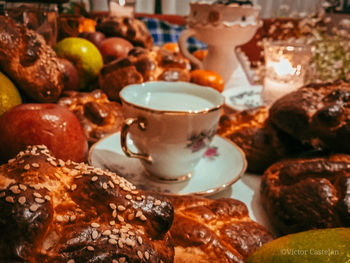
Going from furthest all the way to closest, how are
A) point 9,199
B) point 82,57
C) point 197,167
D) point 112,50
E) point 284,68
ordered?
point 112,50 < point 284,68 < point 82,57 < point 197,167 < point 9,199

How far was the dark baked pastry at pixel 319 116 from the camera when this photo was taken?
77 centimetres

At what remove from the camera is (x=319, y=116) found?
2.54 ft

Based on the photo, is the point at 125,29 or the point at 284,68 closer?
the point at 284,68

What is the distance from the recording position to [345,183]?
64 cm

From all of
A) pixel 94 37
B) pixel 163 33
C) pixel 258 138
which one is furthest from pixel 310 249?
pixel 163 33

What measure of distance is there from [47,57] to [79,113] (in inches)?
8.4

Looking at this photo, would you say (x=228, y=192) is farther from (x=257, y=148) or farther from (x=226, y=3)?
(x=226, y=3)

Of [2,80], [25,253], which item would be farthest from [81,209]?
[2,80]

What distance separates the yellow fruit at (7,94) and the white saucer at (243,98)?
0.78 metres

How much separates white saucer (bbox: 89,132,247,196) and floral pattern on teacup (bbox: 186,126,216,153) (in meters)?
0.09

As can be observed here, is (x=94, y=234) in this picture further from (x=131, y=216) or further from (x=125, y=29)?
(x=125, y=29)

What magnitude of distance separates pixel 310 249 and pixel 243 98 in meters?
1.05

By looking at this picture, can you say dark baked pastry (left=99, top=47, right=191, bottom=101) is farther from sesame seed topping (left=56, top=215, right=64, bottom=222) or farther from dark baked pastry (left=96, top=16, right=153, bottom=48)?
sesame seed topping (left=56, top=215, right=64, bottom=222)

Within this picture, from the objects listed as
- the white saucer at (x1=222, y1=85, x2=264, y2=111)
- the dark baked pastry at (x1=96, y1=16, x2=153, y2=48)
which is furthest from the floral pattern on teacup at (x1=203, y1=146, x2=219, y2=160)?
the dark baked pastry at (x1=96, y1=16, x2=153, y2=48)
